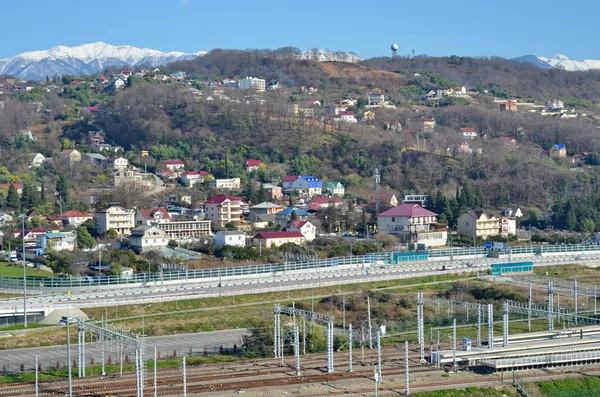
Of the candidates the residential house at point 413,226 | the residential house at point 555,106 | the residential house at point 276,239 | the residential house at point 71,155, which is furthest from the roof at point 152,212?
the residential house at point 555,106

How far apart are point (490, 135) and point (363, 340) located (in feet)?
241

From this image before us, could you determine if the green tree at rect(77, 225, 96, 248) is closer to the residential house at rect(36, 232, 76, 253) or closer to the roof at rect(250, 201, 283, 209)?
the residential house at rect(36, 232, 76, 253)

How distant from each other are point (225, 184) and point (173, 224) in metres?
15.4

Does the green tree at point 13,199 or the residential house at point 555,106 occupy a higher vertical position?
the residential house at point 555,106

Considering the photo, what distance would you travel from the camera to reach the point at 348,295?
44.5 meters

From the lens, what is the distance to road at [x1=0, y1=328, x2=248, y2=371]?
107ft

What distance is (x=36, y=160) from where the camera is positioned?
8200 centimetres

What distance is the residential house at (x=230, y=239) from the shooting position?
188ft

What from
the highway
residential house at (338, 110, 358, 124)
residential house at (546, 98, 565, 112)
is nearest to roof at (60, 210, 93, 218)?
the highway

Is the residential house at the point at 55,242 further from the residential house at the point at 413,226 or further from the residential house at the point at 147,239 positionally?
the residential house at the point at 413,226

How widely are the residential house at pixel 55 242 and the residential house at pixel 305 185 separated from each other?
23.7m

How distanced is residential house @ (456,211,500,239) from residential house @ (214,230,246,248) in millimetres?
15815

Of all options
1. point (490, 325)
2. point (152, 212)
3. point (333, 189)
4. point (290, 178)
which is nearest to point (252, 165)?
point (290, 178)

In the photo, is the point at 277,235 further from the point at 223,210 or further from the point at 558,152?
the point at 558,152
